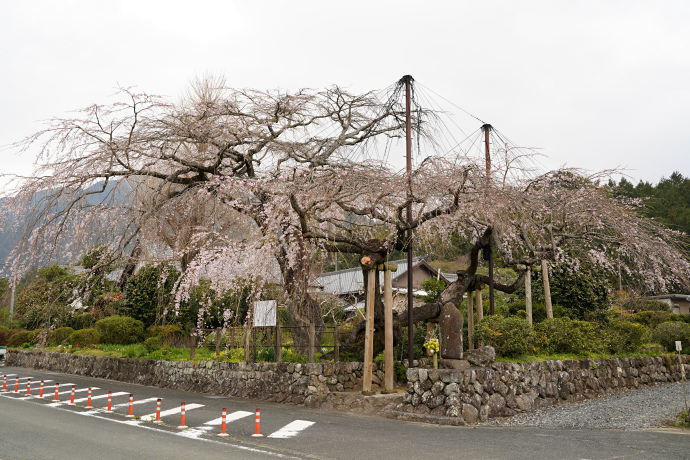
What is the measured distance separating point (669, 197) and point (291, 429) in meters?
33.7

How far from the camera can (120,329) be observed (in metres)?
19.7

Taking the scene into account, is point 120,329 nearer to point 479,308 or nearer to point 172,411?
point 172,411

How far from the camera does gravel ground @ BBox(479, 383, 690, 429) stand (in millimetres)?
9227

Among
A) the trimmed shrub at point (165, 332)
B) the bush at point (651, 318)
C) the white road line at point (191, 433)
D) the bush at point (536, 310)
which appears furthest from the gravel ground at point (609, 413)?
the trimmed shrub at point (165, 332)

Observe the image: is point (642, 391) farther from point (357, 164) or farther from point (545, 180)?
point (357, 164)

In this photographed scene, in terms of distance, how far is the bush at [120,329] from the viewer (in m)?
19.7

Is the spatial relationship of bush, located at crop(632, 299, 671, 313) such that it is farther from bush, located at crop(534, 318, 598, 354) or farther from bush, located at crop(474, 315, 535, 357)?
bush, located at crop(474, 315, 535, 357)

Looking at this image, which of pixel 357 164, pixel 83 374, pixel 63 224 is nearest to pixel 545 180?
pixel 357 164

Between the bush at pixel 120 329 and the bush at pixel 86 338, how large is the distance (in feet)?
1.88

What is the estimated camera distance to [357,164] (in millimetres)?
11750

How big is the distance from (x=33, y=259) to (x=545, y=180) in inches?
506

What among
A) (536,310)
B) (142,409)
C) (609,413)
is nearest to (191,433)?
(142,409)

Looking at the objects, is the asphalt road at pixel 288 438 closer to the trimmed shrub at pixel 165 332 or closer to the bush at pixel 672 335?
the trimmed shrub at pixel 165 332

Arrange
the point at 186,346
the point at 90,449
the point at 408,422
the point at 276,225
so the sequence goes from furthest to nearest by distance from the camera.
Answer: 1. the point at 186,346
2. the point at 276,225
3. the point at 408,422
4. the point at 90,449
